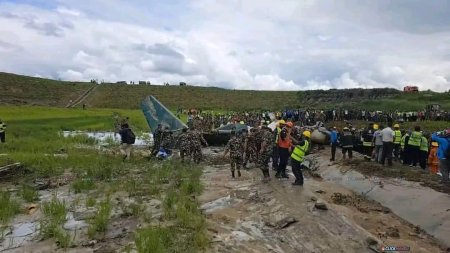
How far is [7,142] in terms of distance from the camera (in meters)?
23.4

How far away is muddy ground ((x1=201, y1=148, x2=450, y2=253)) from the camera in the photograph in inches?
373

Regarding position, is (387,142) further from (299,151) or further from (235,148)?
(235,148)

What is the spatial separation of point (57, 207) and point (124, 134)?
7.89 meters

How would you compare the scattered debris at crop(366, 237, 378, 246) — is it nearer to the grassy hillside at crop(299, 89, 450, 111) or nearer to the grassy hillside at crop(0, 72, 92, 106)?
the grassy hillside at crop(299, 89, 450, 111)

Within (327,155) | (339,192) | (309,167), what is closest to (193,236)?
(339,192)

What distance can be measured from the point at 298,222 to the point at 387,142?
320 inches

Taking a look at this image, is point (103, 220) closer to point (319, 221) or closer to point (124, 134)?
point (319, 221)

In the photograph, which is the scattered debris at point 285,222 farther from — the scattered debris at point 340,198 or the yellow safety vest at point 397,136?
the yellow safety vest at point 397,136

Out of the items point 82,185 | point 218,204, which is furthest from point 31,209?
point 218,204

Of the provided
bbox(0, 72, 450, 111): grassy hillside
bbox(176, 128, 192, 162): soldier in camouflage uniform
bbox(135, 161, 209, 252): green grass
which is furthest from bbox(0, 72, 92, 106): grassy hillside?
bbox(135, 161, 209, 252): green grass

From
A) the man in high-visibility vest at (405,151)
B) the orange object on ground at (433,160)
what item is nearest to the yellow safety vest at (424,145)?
the orange object on ground at (433,160)

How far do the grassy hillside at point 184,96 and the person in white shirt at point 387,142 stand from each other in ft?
122

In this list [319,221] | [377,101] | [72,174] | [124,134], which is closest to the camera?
[319,221]

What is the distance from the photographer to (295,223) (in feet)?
34.4
